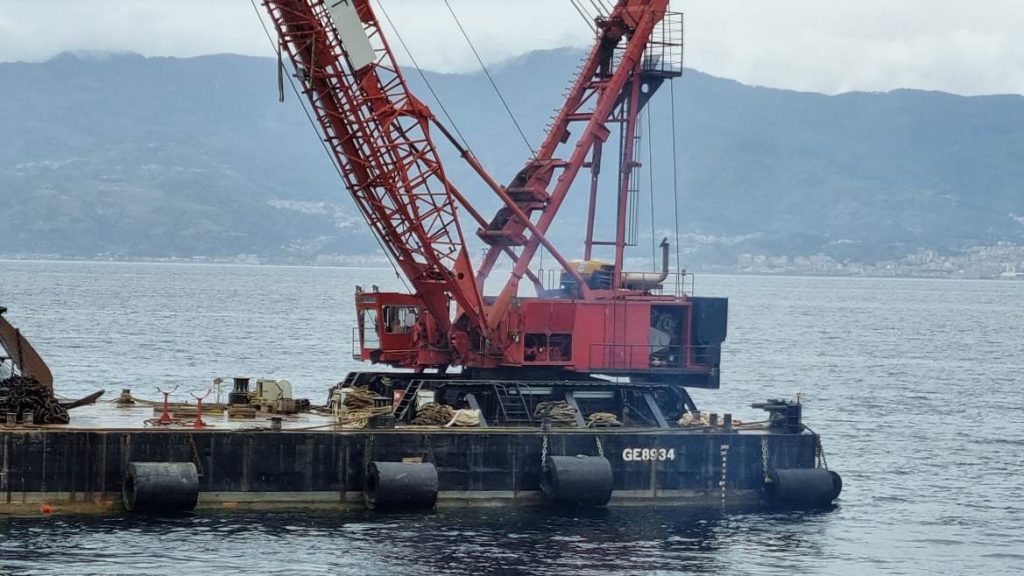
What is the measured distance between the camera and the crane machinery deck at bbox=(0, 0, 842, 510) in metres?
44.0

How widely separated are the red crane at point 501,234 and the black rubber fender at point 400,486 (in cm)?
572

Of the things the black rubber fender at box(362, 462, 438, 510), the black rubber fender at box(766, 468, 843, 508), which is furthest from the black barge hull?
the black rubber fender at box(362, 462, 438, 510)

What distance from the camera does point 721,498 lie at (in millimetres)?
49500

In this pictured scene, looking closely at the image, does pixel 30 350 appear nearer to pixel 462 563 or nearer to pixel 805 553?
pixel 462 563

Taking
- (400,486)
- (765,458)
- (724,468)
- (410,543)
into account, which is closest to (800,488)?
(765,458)

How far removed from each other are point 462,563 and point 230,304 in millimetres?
153988

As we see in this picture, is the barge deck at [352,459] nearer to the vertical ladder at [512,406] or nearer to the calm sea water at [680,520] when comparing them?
the calm sea water at [680,520]

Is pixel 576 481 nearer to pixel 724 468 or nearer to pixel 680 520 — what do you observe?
pixel 680 520

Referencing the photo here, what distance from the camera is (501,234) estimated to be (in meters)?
51.8

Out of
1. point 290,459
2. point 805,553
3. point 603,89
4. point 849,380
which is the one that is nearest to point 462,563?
point 290,459

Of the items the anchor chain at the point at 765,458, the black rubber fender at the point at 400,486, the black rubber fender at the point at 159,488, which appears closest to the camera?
the black rubber fender at the point at 159,488

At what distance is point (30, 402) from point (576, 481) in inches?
584

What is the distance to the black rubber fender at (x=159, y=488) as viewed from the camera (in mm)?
42031

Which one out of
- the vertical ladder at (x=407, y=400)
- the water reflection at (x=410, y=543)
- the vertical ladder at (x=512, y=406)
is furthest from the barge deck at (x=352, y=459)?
the vertical ladder at (x=407, y=400)
